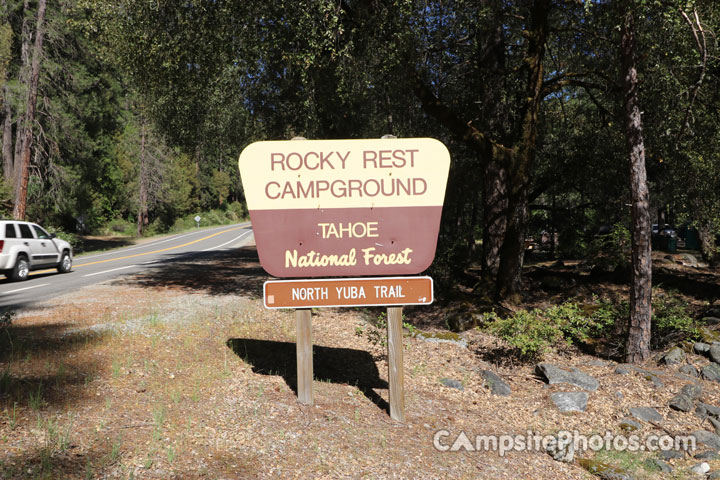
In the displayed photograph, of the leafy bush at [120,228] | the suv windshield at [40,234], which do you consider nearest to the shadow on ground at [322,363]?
the suv windshield at [40,234]

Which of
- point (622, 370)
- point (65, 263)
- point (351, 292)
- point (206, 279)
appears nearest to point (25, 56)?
point (65, 263)

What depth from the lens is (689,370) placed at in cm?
794

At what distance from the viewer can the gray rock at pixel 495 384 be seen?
23.3 feet

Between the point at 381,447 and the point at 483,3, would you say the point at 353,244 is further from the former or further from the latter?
the point at 483,3

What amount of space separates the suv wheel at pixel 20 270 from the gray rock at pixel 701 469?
1691cm

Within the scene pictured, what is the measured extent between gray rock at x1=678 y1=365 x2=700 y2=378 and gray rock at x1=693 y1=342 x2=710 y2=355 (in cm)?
71

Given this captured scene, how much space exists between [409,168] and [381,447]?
3.06m

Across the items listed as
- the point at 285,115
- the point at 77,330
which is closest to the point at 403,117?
the point at 285,115

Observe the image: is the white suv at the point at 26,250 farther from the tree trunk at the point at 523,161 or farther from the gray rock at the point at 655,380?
the gray rock at the point at 655,380

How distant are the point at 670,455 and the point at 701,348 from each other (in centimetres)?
359

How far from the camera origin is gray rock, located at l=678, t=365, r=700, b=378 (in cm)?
788

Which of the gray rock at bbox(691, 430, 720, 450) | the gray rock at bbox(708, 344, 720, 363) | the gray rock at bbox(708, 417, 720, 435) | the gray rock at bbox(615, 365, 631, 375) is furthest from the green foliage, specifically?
the gray rock at bbox(691, 430, 720, 450)

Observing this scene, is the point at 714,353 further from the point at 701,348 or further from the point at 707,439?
the point at 707,439

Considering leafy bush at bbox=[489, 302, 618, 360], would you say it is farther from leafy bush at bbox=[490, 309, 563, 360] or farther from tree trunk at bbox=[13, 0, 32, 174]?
tree trunk at bbox=[13, 0, 32, 174]
